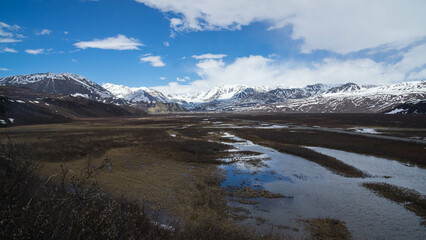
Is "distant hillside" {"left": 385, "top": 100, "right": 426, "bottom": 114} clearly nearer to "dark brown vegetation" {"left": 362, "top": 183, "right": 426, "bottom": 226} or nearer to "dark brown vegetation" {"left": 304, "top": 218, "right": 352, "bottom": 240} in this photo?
"dark brown vegetation" {"left": 362, "top": 183, "right": 426, "bottom": 226}

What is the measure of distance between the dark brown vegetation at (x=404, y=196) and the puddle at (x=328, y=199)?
770 millimetres

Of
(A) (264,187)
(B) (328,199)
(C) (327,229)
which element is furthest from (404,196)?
(A) (264,187)

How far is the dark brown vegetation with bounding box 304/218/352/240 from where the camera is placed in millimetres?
13461

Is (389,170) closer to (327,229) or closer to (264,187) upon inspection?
(264,187)

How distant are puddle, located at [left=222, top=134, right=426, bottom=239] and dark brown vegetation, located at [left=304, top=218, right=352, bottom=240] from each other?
542 mm

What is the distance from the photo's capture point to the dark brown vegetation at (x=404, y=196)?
681 inches

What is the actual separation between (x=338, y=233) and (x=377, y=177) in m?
16.3

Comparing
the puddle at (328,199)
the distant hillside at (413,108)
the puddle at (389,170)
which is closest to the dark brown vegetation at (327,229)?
the puddle at (328,199)

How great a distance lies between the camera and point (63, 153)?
33.5 metres

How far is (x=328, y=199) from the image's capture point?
18938 mm

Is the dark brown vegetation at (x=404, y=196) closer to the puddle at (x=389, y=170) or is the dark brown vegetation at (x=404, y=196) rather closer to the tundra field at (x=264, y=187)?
the tundra field at (x=264, y=187)

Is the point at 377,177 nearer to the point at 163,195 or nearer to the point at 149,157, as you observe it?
the point at 163,195

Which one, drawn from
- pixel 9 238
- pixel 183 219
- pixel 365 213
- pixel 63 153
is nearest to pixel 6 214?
pixel 9 238

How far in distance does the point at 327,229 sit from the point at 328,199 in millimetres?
5370
